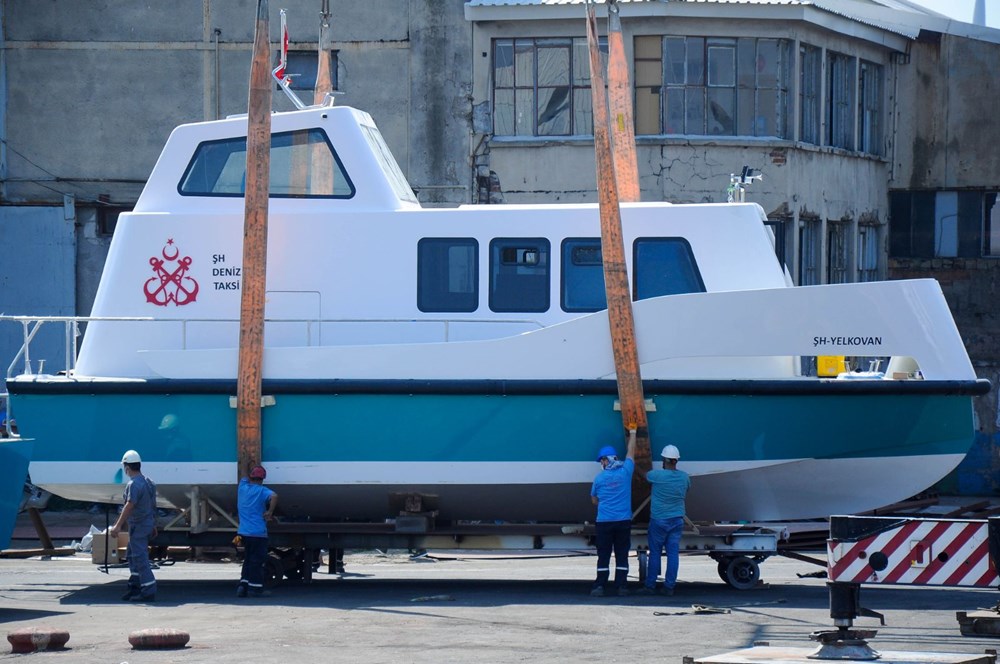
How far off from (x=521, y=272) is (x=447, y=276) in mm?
583

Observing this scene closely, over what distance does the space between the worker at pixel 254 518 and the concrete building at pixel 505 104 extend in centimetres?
866

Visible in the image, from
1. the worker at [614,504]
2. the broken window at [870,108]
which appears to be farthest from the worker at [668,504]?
the broken window at [870,108]

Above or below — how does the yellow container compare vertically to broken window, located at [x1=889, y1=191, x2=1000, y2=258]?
below

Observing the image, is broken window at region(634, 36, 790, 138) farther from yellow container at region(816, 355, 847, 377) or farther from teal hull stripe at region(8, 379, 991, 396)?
teal hull stripe at region(8, 379, 991, 396)

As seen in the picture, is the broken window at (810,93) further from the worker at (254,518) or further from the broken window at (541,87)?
the worker at (254,518)

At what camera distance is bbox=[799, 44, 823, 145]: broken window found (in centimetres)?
1953

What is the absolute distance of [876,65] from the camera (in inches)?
845

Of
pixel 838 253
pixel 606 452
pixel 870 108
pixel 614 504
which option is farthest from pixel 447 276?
pixel 870 108

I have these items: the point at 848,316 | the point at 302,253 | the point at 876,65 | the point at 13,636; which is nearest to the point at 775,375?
the point at 848,316

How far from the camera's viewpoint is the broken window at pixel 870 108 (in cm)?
2122

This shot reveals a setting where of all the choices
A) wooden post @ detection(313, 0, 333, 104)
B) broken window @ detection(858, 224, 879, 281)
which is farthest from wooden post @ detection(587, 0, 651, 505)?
broken window @ detection(858, 224, 879, 281)

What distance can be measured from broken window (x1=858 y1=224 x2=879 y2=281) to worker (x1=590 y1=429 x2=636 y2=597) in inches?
454

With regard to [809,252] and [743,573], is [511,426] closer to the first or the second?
[743,573]

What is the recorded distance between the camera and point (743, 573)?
11430mm
